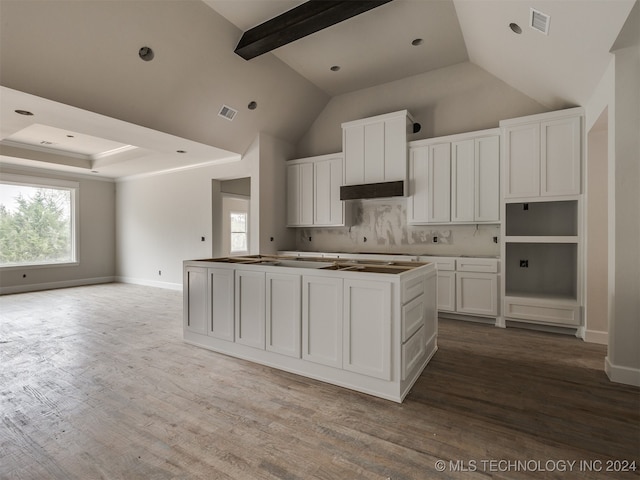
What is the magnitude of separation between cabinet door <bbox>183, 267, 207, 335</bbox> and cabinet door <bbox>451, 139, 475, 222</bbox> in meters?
3.45

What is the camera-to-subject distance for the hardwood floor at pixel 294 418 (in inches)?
64.0

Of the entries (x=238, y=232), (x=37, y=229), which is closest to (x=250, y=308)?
(x=238, y=232)

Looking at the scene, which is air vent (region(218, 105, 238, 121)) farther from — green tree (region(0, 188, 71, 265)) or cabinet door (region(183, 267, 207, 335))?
green tree (region(0, 188, 71, 265))

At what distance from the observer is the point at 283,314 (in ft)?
9.01

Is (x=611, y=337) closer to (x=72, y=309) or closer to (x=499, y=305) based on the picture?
(x=499, y=305)

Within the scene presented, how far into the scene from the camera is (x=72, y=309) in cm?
505

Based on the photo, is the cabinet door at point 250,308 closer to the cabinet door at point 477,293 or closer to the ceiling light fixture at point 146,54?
the ceiling light fixture at point 146,54

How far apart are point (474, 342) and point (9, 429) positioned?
392 centimetres

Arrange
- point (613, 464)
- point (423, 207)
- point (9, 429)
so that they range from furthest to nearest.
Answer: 1. point (423, 207)
2. point (9, 429)
3. point (613, 464)

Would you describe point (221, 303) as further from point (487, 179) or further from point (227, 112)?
point (487, 179)

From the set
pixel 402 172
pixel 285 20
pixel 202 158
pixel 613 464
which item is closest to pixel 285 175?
pixel 202 158

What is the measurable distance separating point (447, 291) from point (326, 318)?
258 cm

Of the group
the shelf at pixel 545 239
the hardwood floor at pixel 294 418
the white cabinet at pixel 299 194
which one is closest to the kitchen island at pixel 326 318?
the hardwood floor at pixel 294 418

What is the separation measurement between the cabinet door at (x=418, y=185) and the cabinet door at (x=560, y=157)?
4.64ft
